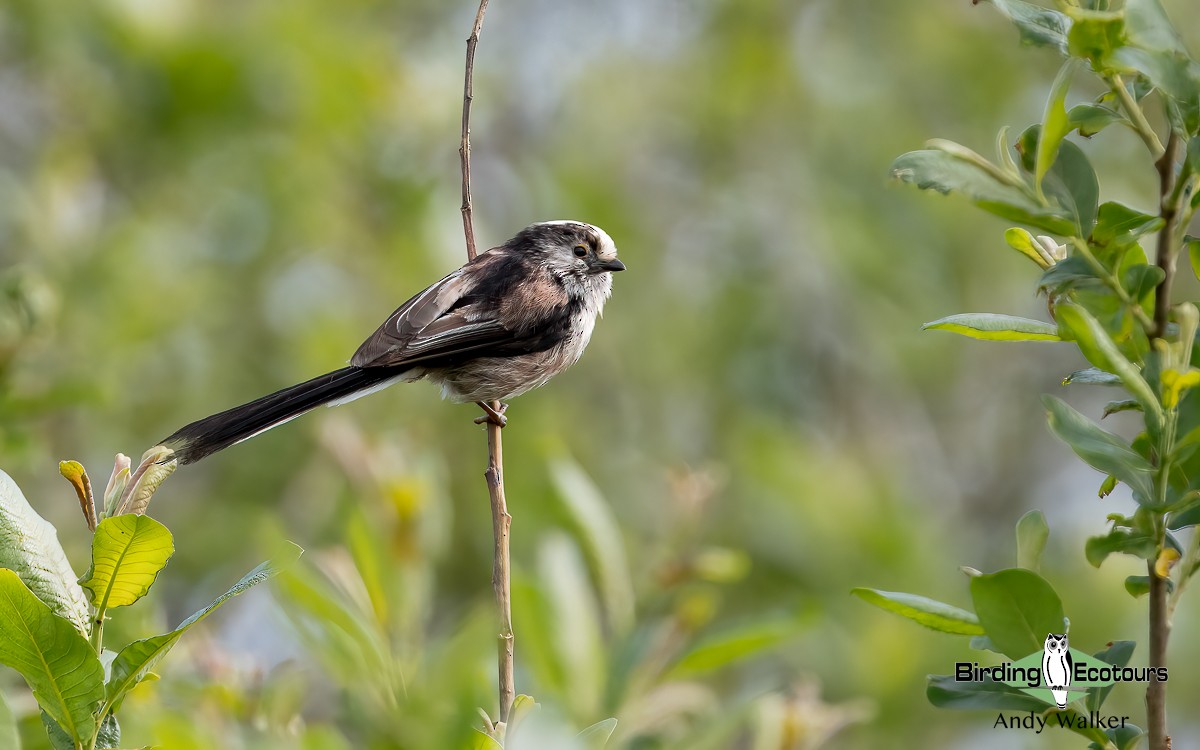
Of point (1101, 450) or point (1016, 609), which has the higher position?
point (1101, 450)

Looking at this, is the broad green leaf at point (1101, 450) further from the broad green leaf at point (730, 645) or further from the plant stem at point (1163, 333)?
the broad green leaf at point (730, 645)

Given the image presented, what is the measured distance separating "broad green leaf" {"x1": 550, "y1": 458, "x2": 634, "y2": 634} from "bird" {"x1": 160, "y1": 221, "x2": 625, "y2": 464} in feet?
1.12

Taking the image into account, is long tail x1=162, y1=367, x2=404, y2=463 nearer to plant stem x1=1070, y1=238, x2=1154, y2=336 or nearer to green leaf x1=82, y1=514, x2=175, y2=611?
green leaf x1=82, y1=514, x2=175, y2=611

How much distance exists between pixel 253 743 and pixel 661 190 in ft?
23.2

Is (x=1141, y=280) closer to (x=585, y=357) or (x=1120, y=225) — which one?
(x=1120, y=225)

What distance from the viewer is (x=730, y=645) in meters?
3.11

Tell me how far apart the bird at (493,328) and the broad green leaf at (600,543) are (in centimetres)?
34

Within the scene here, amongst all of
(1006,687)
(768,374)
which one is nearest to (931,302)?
(768,374)

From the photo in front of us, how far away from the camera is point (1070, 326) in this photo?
60.5 inches

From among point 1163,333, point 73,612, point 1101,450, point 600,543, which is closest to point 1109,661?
point 1101,450

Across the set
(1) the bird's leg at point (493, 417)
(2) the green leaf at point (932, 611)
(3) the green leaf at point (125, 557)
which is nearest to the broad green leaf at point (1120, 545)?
(2) the green leaf at point (932, 611)

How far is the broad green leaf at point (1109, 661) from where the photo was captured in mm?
1726

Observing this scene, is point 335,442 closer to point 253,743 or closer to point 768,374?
point 253,743

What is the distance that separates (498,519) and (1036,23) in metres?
1.47
